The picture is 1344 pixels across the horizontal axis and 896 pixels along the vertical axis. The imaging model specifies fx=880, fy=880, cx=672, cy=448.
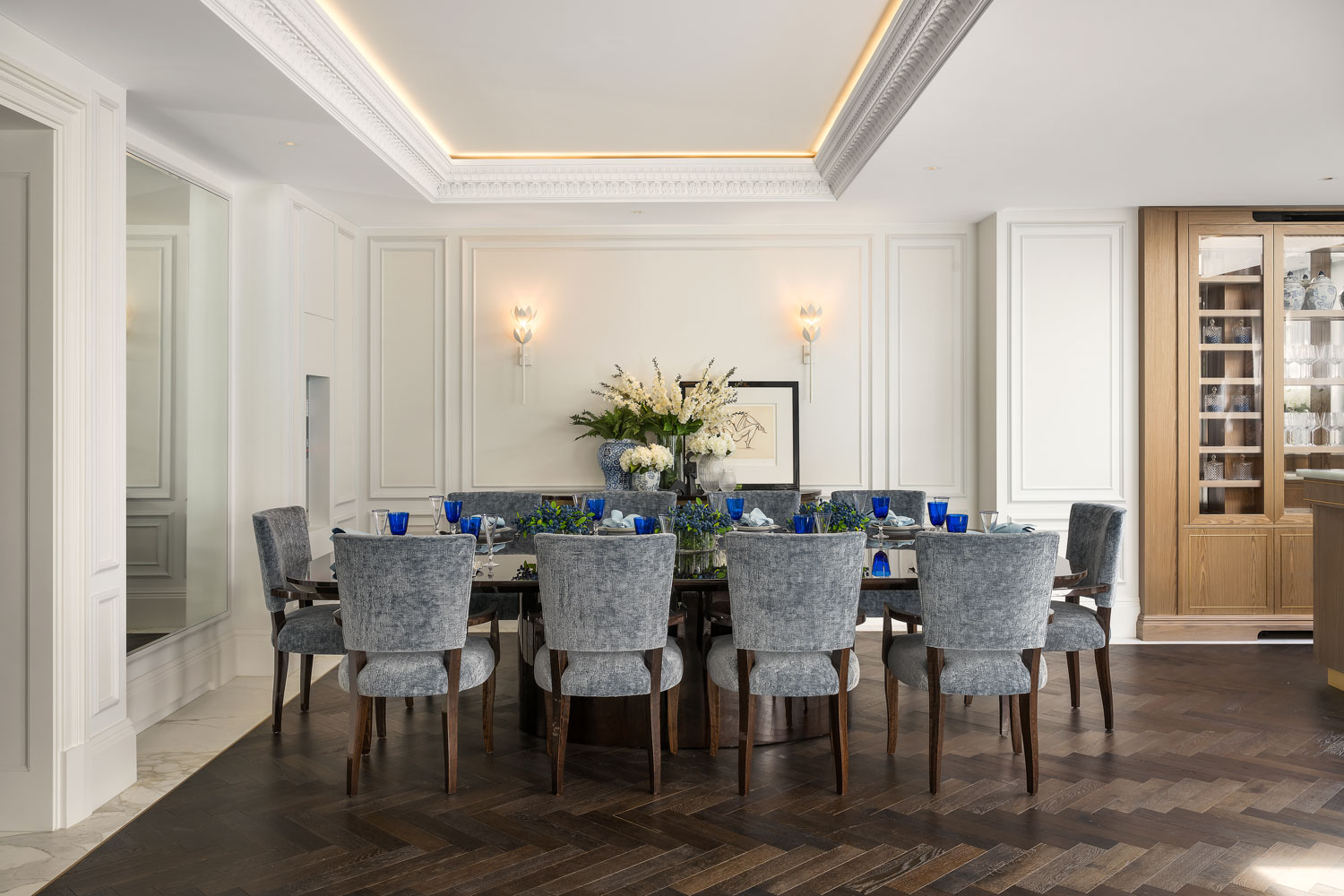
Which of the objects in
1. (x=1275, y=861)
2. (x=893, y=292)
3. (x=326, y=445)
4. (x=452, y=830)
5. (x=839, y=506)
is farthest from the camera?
(x=893, y=292)

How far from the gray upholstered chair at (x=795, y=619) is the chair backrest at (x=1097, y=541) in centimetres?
133

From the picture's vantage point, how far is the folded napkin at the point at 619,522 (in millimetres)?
3924

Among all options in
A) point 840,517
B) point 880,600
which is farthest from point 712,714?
point 880,600

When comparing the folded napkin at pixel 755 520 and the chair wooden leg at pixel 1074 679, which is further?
the folded napkin at pixel 755 520

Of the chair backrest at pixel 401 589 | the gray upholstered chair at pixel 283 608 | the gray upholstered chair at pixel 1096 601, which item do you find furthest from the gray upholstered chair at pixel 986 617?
the gray upholstered chair at pixel 283 608

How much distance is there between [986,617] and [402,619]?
6.71ft

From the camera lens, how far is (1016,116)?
12.8 ft

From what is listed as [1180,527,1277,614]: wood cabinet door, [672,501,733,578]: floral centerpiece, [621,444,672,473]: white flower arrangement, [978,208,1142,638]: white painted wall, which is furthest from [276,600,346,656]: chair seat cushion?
[1180,527,1277,614]: wood cabinet door

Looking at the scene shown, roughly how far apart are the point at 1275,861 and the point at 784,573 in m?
1.72

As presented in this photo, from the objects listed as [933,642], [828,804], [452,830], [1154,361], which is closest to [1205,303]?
[1154,361]

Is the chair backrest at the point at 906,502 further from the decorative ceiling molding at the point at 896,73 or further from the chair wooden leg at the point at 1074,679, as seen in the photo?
the decorative ceiling molding at the point at 896,73

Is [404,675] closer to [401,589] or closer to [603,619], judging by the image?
[401,589]

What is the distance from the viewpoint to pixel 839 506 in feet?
12.4

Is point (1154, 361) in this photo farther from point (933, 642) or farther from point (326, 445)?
point (326, 445)
